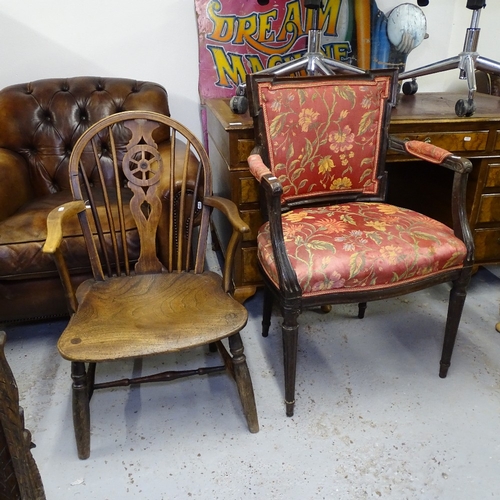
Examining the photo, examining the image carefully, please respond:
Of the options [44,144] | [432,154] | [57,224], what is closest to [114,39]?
[44,144]

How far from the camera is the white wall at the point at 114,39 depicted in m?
1.97

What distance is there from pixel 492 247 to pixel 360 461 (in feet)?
3.77

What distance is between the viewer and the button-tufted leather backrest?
1.84 metres

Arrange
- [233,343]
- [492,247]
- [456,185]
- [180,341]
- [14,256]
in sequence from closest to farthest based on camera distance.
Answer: [180,341], [233,343], [456,185], [14,256], [492,247]

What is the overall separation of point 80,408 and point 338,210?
976 mm

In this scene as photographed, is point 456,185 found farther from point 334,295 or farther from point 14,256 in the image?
point 14,256

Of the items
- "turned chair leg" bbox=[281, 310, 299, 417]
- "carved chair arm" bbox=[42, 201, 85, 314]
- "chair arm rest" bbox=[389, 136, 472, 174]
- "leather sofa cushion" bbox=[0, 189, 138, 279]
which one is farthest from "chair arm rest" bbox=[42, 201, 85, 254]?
"chair arm rest" bbox=[389, 136, 472, 174]

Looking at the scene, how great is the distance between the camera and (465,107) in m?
1.65

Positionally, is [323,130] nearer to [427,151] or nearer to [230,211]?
[427,151]

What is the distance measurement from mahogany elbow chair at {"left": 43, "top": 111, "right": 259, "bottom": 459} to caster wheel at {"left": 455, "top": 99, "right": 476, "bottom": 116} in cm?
95

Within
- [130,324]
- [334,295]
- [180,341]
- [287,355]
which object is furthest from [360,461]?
[130,324]

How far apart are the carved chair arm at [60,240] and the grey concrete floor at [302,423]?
0.41 m

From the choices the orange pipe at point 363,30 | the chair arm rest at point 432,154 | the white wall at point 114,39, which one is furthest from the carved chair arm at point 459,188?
the white wall at point 114,39

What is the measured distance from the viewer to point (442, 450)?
50.9 inches
